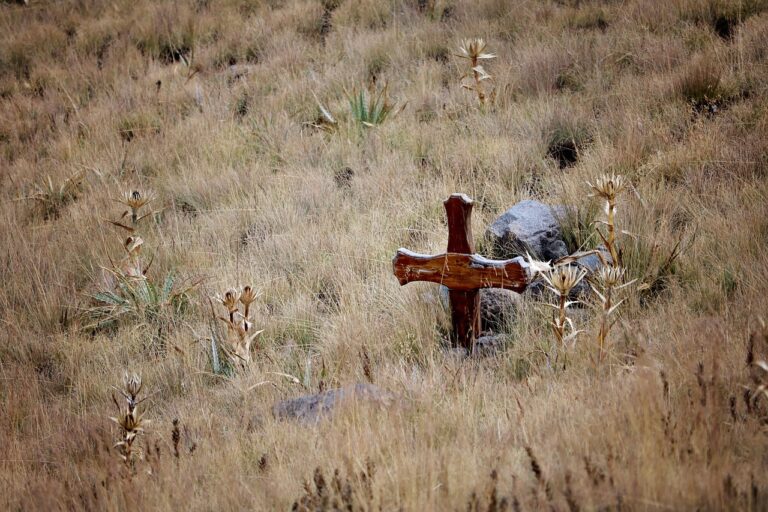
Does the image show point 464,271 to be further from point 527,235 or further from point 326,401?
point 326,401

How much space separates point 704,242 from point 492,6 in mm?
5156

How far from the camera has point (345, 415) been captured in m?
2.31

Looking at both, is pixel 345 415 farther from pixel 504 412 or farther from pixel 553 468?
pixel 553 468

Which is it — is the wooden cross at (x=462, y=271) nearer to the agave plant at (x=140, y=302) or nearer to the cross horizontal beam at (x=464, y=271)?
the cross horizontal beam at (x=464, y=271)

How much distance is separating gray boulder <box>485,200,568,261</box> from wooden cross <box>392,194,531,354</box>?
1.80ft

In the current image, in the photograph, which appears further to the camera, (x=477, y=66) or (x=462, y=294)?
(x=477, y=66)

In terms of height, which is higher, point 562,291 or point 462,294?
point 562,291

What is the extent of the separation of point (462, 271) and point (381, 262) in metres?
0.95

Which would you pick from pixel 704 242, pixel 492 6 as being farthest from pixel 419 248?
pixel 492 6

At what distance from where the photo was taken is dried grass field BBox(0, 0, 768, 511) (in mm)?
1975

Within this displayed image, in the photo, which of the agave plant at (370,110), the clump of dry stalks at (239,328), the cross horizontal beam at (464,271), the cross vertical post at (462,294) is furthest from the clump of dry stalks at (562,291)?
the agave plant at (370,110)

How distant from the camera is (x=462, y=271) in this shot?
9.96ft

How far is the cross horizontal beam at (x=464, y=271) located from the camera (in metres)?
2.90

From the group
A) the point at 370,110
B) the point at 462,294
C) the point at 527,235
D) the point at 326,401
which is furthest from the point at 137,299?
the point at 370,110
